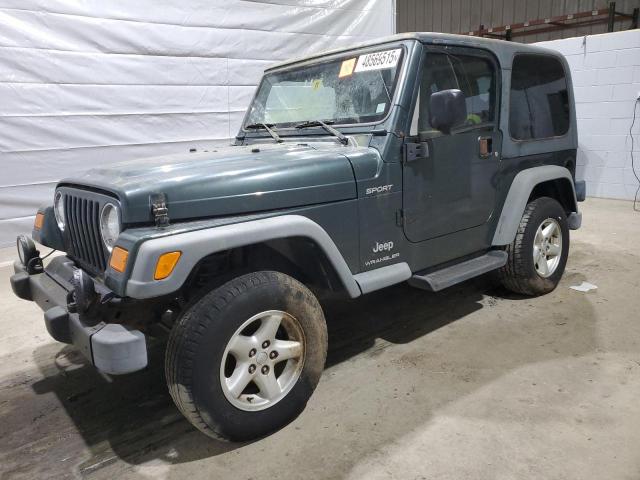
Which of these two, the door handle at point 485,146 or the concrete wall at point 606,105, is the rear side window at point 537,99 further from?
the concrete wall at point 606,105

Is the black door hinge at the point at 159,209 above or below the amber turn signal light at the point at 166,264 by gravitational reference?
above

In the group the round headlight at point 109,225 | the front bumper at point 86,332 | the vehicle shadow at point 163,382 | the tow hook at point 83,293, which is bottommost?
the vehicle shadow at point 163,382

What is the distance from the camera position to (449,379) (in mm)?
2799

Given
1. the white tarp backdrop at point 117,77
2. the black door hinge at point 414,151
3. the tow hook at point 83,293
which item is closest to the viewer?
the tow hook at point 83,293

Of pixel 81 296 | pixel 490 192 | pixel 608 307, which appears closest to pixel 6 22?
pixel 81 296

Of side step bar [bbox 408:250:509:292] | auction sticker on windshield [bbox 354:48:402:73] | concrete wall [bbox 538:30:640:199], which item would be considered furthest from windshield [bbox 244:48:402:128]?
concrete wall [bbox 538:30:640:199]

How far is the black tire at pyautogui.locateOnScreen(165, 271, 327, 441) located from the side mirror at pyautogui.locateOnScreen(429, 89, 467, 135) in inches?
47.5

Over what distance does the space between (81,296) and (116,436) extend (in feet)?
2.65

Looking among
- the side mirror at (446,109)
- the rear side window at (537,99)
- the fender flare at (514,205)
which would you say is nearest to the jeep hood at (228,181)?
the side mirror at (446,109)

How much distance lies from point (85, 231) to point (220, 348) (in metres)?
0.93

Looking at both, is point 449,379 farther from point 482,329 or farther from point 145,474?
point 145,474

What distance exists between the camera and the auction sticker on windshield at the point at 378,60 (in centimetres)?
288

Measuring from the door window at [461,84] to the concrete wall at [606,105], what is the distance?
5.51 m

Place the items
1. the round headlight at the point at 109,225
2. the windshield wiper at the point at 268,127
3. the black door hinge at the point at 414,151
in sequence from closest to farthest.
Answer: the round headlight at the point at 109,225 < the black door hinge at the point at 414,151 < the windshield wiper at the point at 268,127
